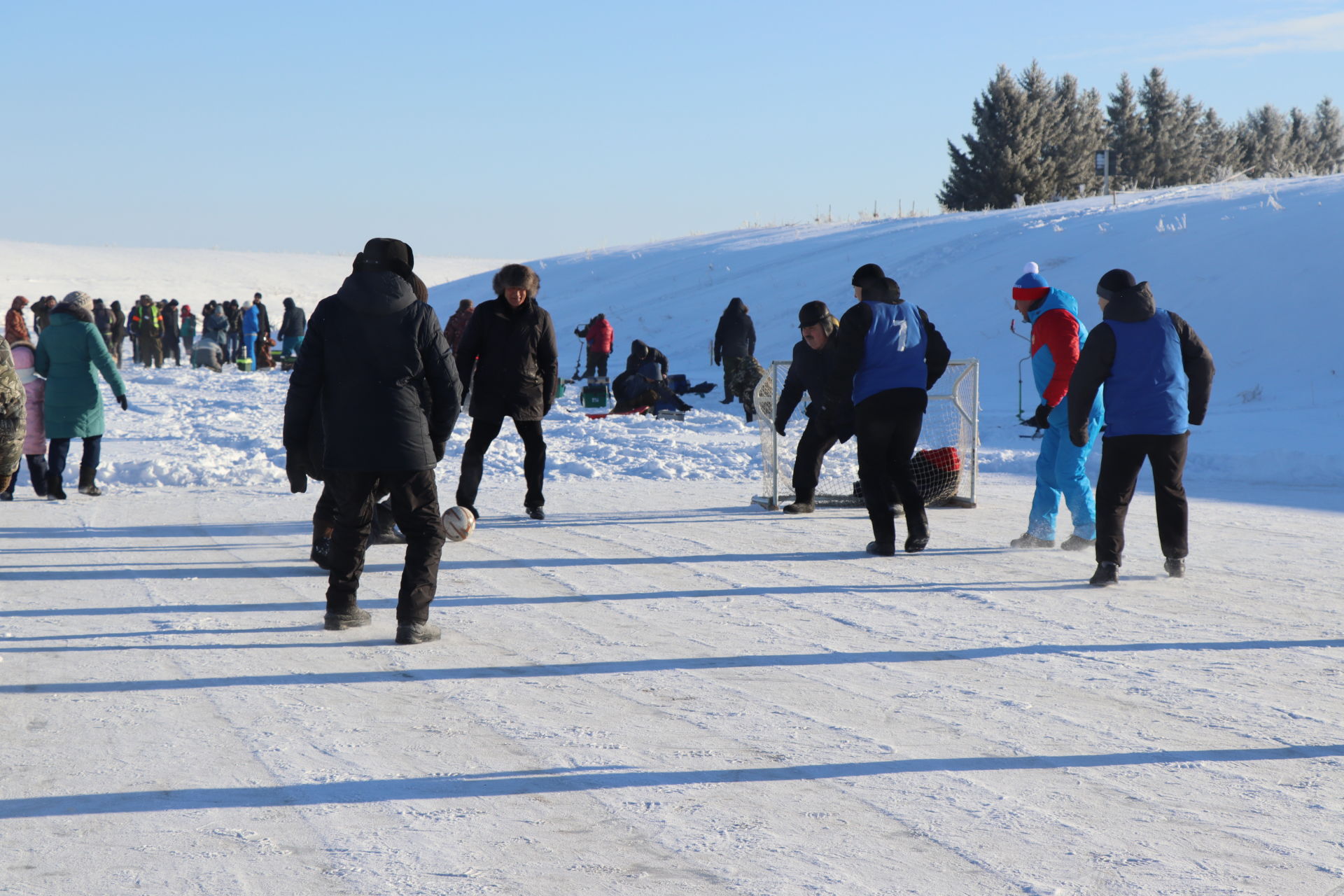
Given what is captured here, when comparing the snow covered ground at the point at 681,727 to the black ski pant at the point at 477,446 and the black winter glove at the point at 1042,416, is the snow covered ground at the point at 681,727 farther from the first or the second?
the black ski pant at the point at 477,446

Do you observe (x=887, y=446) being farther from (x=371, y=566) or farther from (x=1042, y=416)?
(x=371, y=566)

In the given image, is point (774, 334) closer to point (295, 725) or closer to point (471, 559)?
point (471, 559)

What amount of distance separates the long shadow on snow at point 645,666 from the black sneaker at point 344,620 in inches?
28.7

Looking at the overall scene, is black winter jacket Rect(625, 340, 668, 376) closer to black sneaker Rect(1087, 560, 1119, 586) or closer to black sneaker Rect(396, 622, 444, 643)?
black sneaker Rect(1087, 560, 1119, 586)

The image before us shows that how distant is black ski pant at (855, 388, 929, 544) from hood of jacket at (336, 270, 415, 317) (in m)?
3.37

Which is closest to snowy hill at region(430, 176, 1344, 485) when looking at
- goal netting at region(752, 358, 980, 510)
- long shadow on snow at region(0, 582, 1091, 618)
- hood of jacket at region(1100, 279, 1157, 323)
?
goal netting at region(752, 358, 980, 510)

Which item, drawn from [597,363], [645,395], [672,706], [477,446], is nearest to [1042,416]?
[477,446]

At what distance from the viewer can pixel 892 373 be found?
786cm

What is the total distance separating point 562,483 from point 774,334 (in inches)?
738

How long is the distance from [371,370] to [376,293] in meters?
0.32

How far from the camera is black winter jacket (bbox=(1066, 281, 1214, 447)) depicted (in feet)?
22.8

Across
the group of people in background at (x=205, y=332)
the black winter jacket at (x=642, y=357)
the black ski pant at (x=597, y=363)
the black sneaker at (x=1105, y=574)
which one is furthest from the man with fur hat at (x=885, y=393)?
the group of people in background at (x=205, y=332)

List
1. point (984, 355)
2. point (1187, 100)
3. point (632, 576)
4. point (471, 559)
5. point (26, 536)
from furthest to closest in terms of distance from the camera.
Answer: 1. point (1187, 100)
2. point (984, 355)
3. point (26, 536)
4. point (471, 559)
5. point (632, 576)

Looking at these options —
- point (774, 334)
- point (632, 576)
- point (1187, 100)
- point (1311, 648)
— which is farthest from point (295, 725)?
point (1187, 100)
